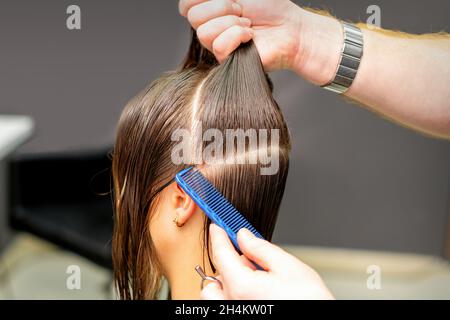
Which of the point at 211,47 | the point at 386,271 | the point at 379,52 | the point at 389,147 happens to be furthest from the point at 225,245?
the point at 386,271

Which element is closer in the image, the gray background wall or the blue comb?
the blue comb

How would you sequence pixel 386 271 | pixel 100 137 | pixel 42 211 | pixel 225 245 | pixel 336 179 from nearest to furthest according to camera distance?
pixel 225 245
pixel 100 137
pixel 336 179
pixel 42 211
pixel 386 271

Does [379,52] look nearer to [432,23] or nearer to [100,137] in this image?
[432,23]

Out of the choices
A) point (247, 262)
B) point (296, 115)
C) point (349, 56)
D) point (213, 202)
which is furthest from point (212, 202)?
point (296, 115)

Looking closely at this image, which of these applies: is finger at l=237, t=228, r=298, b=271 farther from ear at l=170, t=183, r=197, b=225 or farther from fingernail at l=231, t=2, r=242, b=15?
fingernail at l=231, t=2, r=242, b=15

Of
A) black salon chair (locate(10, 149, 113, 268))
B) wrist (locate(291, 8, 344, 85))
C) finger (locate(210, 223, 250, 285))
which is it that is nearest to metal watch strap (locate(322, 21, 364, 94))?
wrist (locate(291, 8, 344, 85))

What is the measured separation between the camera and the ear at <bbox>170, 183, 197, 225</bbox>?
2.82 ft

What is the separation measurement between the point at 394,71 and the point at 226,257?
19.5 inches

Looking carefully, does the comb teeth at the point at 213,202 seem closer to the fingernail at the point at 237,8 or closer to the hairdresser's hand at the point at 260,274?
the hairdresser's hand at the point at 260,274

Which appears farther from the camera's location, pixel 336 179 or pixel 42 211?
pixel 42 211

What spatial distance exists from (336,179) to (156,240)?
0.63 meters

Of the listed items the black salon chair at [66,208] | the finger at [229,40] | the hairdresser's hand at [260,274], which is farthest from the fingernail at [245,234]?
the black salon chair at [66,208]

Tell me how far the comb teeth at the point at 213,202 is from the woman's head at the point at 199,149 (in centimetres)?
3

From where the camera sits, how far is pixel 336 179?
54.2 inches
